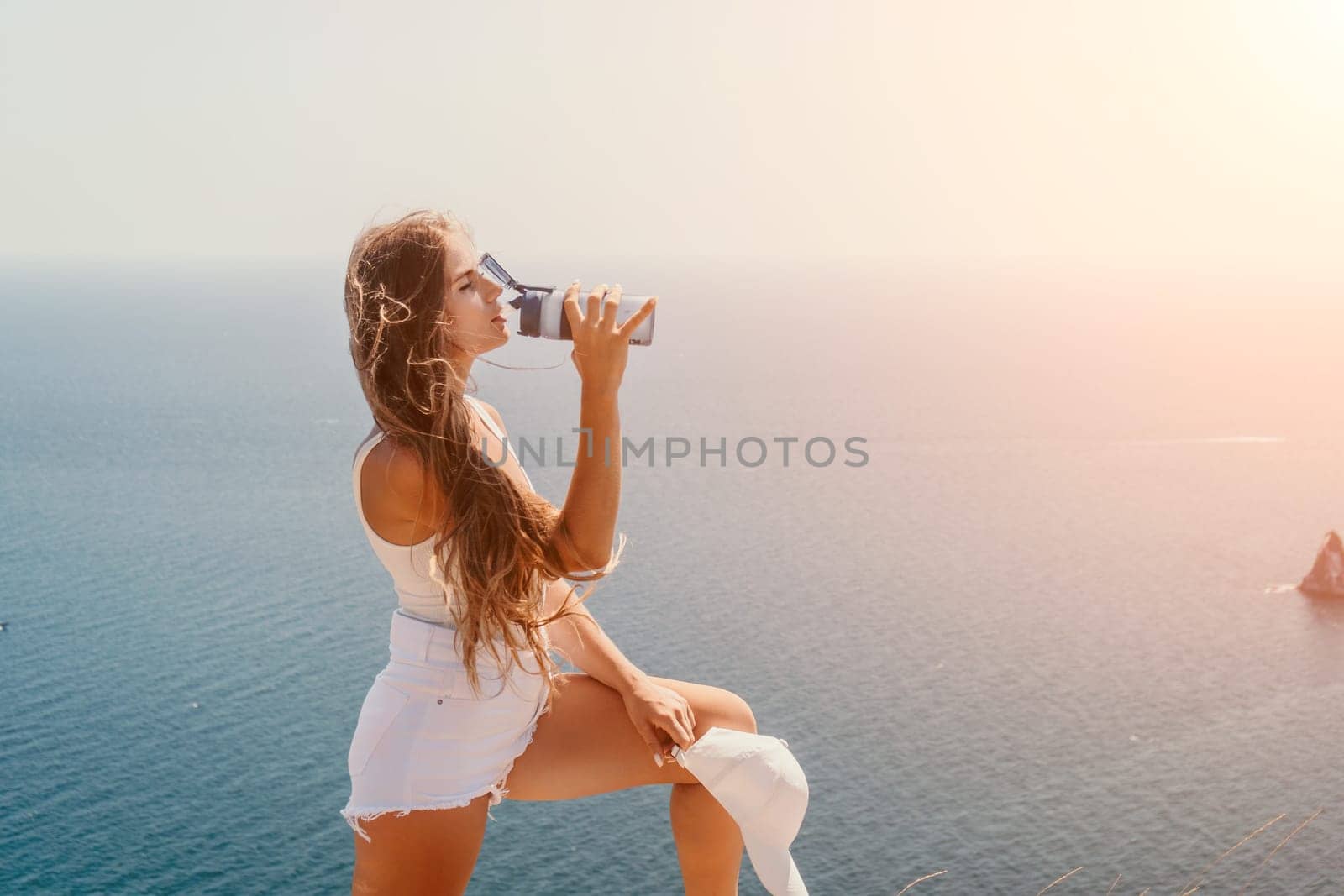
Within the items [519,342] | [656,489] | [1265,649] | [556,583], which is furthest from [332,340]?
[556,583]

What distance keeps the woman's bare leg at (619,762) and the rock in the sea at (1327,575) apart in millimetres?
57998

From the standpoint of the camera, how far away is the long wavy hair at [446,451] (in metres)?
2.09

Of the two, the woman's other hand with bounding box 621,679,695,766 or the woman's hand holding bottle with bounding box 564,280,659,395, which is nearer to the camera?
the woman's hand holding bottle with bounding box 564,280,659,395

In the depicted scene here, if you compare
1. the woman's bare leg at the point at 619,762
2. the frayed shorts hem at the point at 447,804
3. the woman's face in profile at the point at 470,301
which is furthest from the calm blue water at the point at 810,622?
the woman's face in profile at the point at 470,301

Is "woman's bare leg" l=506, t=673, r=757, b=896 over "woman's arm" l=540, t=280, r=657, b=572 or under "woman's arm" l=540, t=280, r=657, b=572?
under

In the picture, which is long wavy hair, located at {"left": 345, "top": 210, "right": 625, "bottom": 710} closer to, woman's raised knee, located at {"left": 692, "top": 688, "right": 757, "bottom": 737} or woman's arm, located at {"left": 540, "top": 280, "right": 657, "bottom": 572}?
woman's arm, located at {"left": 540, "top": 280, "right": 657, "bottom": 572}

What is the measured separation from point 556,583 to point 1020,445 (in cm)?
7794

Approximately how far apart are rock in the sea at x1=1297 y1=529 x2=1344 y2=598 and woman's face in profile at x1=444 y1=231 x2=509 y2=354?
58312mm

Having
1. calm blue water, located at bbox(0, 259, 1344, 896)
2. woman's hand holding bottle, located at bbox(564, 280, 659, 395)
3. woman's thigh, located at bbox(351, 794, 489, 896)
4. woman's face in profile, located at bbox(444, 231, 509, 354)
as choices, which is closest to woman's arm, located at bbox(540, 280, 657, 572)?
woman's hand holding bottle, located at bbox(564, 280, 659, 395)

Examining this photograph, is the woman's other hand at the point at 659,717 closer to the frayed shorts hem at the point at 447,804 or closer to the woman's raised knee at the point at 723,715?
the woman's raised knee at the point at 723,715

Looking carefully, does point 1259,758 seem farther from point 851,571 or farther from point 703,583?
point 703,583

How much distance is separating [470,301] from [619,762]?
901mm

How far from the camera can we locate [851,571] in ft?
184

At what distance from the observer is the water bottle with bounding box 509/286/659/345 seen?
2105 millimetres
